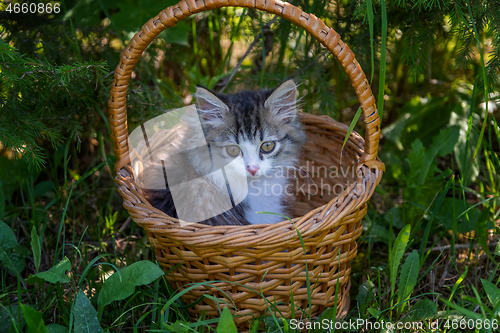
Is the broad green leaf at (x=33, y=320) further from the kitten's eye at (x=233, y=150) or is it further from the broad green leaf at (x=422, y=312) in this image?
the broad green leaf at (x=422, y=312)

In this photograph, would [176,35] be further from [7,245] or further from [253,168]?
[7,245]

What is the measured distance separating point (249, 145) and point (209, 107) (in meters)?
0.27

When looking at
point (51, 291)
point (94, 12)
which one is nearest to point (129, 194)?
point (51, 291)

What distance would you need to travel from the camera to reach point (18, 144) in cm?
171

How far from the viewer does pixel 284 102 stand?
77.4 inches

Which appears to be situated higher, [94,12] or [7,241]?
[94,12]

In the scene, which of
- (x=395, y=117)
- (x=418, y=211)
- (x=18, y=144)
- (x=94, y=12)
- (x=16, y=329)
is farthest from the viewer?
(x=395, y=117)

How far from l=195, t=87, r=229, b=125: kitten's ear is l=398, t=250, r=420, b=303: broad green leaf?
1075mm

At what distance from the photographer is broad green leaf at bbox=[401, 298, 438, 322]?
1.55 m

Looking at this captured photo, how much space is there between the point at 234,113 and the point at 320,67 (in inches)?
33.6

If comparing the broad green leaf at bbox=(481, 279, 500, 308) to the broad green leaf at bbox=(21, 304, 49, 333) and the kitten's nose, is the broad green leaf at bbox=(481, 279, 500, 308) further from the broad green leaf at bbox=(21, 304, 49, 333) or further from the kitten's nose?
the broad green leaf at bbox=(21, 304, 49, 333)

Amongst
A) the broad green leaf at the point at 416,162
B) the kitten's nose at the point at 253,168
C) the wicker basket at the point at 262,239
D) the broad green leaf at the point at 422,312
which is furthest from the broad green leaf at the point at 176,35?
the broad green leaf at the point at 422,312

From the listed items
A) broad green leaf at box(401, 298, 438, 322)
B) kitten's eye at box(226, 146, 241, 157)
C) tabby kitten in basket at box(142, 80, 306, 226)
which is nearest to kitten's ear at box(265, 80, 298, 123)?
tabby kitten in basket at box(142, 80, 306, 226)

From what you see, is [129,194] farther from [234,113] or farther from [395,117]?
[395,117]
